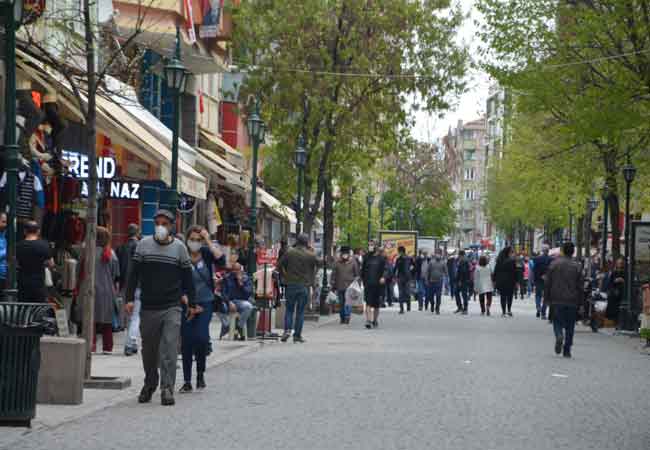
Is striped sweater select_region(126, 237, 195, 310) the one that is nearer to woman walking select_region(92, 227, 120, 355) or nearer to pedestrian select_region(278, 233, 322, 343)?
woman walking select_region(92, 227, 120, 355)

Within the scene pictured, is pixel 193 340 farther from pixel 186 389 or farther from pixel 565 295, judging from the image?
pixel 565 295

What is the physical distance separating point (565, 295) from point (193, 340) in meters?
8.61

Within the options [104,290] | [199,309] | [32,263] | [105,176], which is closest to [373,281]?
[105,176]

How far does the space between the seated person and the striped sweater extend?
939cm

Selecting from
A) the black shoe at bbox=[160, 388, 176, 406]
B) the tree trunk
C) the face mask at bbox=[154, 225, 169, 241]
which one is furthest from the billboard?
the black shoe at bbox=[160, 388, 176, 406]

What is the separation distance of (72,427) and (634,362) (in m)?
12.0

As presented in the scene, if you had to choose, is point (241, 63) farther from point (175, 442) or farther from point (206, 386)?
point (175, 442)

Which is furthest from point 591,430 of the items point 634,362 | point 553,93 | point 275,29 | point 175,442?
point 275,29

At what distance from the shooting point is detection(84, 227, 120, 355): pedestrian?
64.6ft

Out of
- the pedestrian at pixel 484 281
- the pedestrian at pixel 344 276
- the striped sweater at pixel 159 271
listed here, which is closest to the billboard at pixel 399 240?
the pedestrian at pixel 484 281

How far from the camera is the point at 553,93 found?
32250mm

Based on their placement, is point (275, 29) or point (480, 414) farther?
point (275, 29)

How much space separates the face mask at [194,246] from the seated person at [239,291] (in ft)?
24.4

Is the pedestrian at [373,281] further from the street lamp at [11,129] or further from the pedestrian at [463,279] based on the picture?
the street lamp at [11,129]
